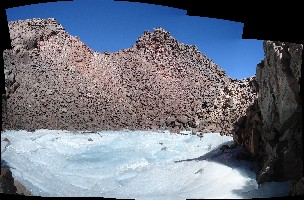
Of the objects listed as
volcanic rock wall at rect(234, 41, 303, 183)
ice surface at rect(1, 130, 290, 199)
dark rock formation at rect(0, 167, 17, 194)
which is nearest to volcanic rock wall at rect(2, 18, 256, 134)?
ice surface at rect(1, 130, 290, 199)

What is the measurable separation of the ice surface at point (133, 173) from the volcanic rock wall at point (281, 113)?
0.30 m

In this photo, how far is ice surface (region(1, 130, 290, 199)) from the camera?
5.71 meters

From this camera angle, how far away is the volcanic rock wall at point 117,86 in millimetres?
19438

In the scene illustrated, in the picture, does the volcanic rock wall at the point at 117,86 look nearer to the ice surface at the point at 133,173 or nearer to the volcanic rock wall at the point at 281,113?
the ice surface at the point at 133,173

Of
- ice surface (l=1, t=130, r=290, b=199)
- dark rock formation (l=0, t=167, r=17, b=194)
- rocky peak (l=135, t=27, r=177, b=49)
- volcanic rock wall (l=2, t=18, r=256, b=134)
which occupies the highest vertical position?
rocky peak (l=135, t=27, r=177, b=49)

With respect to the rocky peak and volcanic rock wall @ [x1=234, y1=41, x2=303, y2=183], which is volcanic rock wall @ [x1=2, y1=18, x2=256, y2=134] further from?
volcanic rock wall @ [x1=234, y1=41, x2=303, y2=183]

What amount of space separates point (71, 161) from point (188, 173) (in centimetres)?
462

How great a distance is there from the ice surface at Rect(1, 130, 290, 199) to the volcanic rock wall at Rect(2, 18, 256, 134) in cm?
639

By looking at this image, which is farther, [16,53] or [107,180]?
[16,53]

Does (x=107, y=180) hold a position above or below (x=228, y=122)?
below

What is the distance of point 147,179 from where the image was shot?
25.6 feet

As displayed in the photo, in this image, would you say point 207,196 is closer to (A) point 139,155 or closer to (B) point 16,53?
(A) point 139,155

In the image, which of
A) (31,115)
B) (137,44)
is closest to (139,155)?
(31,115)

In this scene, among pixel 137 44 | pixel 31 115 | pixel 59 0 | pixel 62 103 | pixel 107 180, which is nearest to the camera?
pixel 59 0
